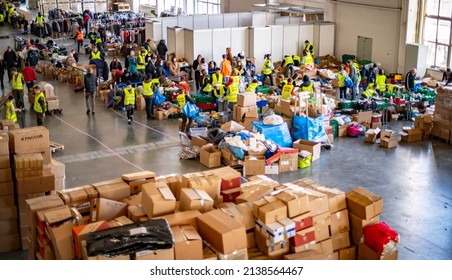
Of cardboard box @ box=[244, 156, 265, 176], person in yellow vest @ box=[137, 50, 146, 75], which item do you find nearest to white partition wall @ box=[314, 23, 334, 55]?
person in yellow vest @ box=[137, 50, 146, 75]

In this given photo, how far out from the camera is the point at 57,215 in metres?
7.42

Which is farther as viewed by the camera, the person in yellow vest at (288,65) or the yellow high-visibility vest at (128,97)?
the person in yellow vest at (288,65)

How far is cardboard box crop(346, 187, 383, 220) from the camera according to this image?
8250mm

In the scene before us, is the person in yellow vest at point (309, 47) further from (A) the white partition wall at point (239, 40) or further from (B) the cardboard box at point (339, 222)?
(B) the cardboard box at point (339, 222)

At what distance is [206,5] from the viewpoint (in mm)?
36875

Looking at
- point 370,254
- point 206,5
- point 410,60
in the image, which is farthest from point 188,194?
point 206,5

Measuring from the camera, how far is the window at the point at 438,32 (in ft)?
69.7

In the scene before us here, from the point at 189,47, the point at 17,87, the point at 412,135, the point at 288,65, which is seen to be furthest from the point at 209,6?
the point at 412,135

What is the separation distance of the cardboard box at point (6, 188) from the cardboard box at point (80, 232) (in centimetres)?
299

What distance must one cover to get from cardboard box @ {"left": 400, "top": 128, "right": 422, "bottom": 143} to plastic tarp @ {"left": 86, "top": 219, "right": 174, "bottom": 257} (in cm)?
1006

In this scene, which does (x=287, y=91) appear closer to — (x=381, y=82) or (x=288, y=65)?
(x=381, y=82)

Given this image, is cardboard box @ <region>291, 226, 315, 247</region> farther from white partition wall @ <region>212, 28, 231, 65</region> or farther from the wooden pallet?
white partition wall @ <region>212, 28, 231, 65</region>

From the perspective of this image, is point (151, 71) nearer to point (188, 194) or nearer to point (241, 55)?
point (241, 55)

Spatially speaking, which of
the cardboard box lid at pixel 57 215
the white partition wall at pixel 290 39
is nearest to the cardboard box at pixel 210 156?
the cardboard box lid at pixel 57 215
